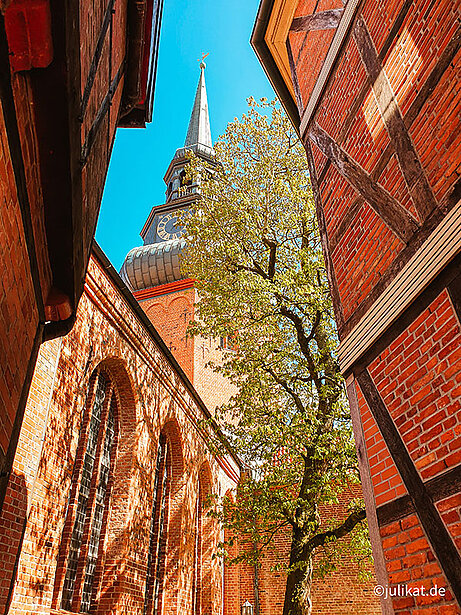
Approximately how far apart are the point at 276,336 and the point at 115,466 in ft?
14.7

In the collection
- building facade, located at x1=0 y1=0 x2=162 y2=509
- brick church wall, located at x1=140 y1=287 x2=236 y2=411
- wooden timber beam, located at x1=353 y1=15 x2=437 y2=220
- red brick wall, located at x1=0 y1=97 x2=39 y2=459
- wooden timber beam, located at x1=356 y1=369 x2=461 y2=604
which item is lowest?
wooden timber beam, located at x1=356 y1=369 x2=461 y2=604

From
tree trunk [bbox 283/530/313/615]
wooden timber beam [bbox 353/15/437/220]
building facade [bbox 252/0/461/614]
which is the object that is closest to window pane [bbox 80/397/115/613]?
tree trunk [bbox 283/530/313/615]

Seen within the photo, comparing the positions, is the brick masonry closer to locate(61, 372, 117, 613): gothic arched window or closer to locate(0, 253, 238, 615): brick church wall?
locate(0, 253, 238, 615): brick church wall

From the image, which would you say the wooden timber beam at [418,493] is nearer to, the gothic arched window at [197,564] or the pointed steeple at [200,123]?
the gothic arched window at [197,564]

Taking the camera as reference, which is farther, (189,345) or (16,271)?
(189,345)

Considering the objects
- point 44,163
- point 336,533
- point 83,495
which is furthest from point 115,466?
point 44,163

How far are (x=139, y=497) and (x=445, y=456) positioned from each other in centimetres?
682

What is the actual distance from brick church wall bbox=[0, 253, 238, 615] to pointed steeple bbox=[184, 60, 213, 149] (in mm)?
27710

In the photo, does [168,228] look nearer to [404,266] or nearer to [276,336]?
[276,336]

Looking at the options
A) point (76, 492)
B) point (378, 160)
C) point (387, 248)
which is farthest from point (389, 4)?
point (76, 492)
